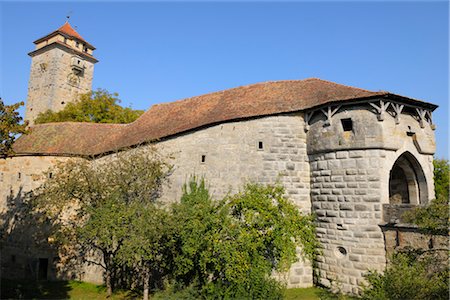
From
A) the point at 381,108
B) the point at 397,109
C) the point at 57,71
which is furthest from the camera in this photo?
the point at 57,71

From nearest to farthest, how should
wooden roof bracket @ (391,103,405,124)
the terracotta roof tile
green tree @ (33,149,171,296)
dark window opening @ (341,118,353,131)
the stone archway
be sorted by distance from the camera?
wooden roof bracket @ (391,103,405,124) < dark window opening @ (341,118,353,131) < the stone archway < green tree @ (33,149,171,296) < the terracotta roof tile

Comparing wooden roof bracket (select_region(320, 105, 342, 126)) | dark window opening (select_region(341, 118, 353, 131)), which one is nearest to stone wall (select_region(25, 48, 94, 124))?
wooden roof bracket (select_region(320, 105, 342, 126))

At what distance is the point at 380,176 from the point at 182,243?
7088mm

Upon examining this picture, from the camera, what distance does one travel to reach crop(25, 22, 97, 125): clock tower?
3278 cm

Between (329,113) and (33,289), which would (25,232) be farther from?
(329,113)

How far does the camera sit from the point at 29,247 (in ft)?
54.3

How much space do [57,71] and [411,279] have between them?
1406 inches

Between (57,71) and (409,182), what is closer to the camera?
(409,182)

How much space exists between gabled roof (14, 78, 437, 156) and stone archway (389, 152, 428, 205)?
89.9 inches

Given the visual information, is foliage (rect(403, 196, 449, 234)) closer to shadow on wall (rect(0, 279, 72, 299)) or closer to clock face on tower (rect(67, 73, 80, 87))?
shadow on wall (rect(0, 279, 72, 299))

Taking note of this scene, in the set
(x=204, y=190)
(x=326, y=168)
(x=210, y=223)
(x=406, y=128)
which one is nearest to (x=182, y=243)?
(x=210, y=223)

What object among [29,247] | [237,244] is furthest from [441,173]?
[29,247]

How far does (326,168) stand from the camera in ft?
→ 38.4

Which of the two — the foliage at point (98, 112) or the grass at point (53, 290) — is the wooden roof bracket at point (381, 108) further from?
the foliage at point (98, 112)
